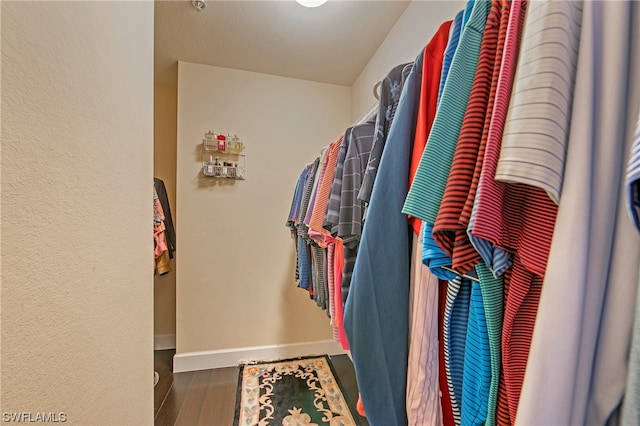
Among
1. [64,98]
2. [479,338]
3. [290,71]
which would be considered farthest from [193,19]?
[479,338]

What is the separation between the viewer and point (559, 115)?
31 cm

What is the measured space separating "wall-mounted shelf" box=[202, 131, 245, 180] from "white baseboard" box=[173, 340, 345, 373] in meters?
1.37

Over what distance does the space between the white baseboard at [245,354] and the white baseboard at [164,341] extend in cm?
43

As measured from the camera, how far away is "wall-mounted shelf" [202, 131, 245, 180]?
6.31 ft

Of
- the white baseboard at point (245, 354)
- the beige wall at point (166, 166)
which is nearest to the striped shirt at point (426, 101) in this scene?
the white baseboard at point (245, 354)

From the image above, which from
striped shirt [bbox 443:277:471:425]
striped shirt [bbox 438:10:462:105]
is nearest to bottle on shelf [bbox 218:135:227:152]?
striped shirt [bbox 438:10:462:105]

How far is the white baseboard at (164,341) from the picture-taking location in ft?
7.12

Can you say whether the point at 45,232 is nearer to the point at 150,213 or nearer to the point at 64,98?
the point at 64,98

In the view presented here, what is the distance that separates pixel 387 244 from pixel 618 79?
0.39 m

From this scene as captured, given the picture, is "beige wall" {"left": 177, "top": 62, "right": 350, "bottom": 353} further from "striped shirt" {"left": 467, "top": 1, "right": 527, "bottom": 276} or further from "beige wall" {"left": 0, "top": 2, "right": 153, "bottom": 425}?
"striped shirt" {"left": 467, "top": 1, "right": 527, "bottom": 276}

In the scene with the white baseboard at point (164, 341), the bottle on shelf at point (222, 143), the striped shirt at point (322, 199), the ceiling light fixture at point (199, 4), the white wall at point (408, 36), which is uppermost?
the ceiling light fixture at point (199, 4)

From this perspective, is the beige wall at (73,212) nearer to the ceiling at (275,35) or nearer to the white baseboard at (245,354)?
the ceiling at (275,35)

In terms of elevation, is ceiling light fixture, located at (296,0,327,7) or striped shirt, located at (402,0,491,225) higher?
ceiling light fixture, located at (296,0,327,7)

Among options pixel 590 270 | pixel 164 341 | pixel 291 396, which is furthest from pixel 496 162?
pixel 164 341
